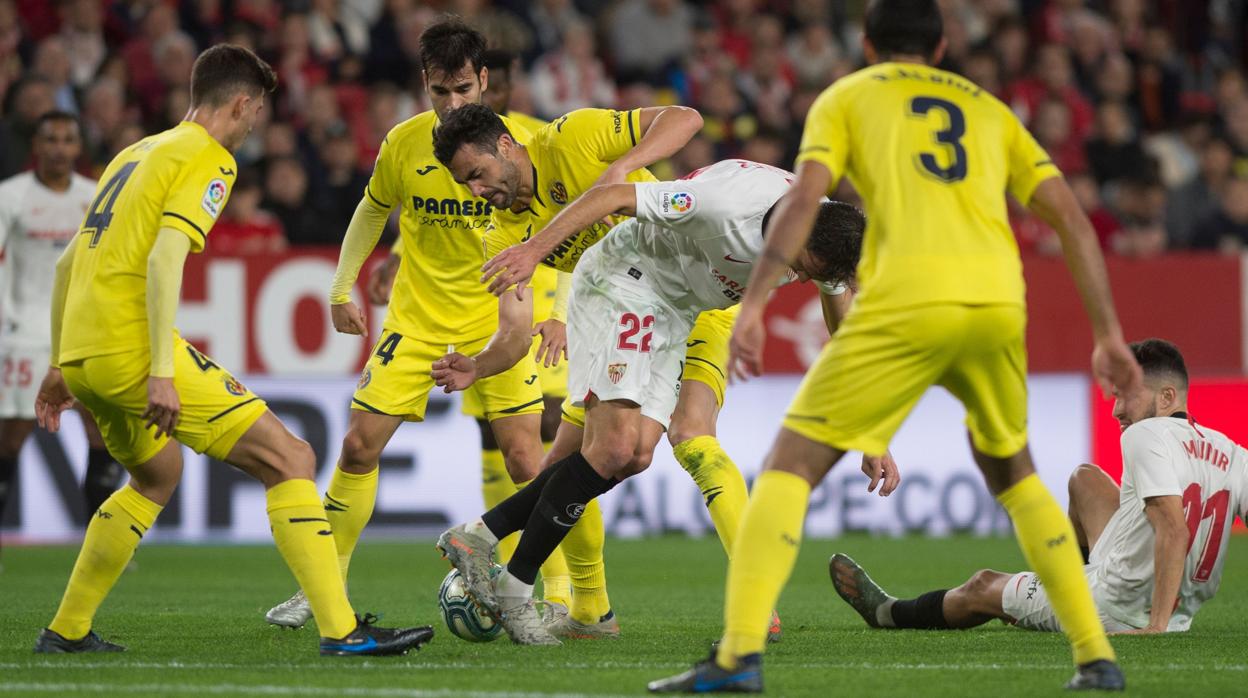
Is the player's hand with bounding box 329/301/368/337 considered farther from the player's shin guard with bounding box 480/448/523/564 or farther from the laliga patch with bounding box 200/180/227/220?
the laliga patch with bounding box 200/180/227/220

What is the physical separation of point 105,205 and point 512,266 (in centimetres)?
136

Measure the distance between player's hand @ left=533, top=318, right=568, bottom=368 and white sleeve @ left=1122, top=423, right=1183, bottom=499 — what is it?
7.18 ft

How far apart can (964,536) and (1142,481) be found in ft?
20.0

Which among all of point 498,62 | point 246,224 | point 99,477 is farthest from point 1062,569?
point 246,224

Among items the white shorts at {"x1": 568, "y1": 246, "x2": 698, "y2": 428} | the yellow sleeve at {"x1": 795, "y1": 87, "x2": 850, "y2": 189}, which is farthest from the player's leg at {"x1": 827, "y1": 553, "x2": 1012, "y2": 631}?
the yellow sleeve at {"x1": 795, "y1": 87, "x2": 850, "y2": 189}

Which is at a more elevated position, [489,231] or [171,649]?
[489,231]

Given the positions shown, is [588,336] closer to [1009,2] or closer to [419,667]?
[419,667]

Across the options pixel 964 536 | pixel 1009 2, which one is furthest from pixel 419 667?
pixel 1009 2

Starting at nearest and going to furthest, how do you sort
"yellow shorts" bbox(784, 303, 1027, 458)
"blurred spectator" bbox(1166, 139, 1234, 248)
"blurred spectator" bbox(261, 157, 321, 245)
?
"yellow shorts" bbox(784, 303, 1027, 458) → "blurred spectator" bbox(261, 157, 321, 245) → "blurred spectator" bbox(1166, 139, 1234, 248)

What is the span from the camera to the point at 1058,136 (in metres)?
15.7

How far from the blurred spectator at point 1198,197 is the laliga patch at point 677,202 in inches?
412

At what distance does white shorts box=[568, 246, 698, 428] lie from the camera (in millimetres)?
6172

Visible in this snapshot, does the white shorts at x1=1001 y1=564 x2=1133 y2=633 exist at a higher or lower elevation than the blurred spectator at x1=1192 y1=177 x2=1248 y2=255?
lower

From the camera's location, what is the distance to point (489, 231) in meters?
7.00
